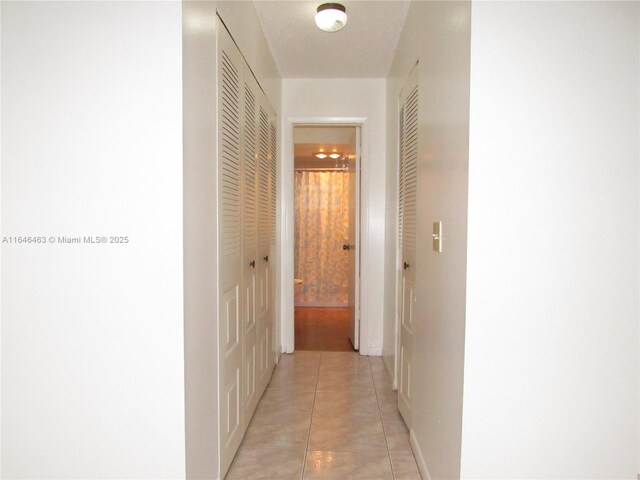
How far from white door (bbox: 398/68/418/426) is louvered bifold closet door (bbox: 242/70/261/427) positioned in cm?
92

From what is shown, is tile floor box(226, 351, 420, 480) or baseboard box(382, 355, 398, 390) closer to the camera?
tile floor box(226, 351, 420, 480)

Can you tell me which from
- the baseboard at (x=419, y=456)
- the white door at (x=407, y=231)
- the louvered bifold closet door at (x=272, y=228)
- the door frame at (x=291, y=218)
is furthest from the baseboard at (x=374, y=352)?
the baseboard at (x=419, y=456)

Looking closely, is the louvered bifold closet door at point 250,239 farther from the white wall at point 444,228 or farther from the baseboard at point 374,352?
the baseboard at point 374,352

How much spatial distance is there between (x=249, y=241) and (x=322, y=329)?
108 inches

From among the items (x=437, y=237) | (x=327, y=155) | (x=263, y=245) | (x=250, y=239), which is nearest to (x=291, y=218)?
(x=263, y=245)

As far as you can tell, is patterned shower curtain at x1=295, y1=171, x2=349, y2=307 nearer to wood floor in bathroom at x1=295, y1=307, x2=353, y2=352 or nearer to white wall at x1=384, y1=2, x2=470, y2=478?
wood floor in bathroom at x1=295, y1=307, x2=353, y2=352

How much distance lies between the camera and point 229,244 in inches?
80.3

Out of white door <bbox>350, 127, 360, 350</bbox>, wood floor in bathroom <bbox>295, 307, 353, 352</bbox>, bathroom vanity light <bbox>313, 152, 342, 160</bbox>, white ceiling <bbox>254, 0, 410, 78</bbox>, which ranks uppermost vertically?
white ceiling <bbox>254, 0, 410, 78</bbox>

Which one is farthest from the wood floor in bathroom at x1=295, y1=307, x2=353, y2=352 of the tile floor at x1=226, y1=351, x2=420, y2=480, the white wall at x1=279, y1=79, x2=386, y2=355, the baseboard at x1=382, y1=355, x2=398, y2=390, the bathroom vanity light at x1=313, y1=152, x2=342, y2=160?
Answer: the bathroom vanity light at x1=313, y1=152, x2=342, y2=160

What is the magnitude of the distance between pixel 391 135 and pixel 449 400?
2.35 meters

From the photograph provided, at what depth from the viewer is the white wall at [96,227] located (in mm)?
1419

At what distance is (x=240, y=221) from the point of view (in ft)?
7.41

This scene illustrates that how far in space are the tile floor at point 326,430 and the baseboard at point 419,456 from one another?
1.6 inches

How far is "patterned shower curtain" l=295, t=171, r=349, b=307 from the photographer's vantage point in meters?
6.39
